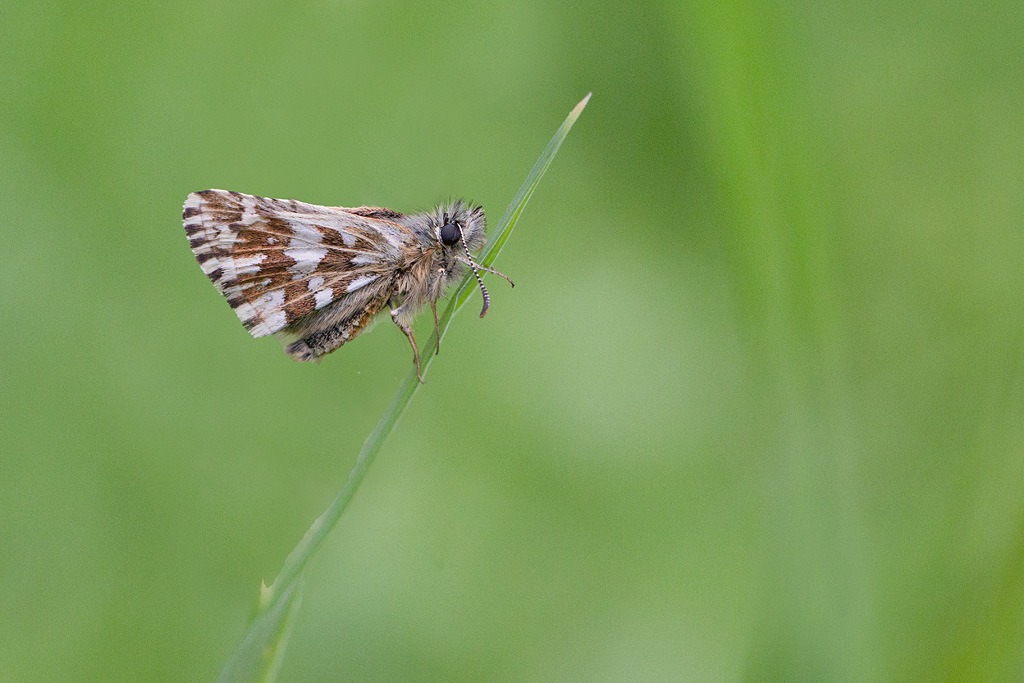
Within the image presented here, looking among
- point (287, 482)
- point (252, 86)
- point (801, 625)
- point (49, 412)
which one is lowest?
point (49, 412)

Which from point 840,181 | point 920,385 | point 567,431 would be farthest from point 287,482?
point 840,181

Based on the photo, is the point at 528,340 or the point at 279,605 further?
the point at 528,340

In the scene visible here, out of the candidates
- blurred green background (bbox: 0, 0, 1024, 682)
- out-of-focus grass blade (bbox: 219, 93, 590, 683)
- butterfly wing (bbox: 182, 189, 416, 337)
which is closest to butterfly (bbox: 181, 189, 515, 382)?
butterfly wing (bbox: 182, 189, 416, 337)

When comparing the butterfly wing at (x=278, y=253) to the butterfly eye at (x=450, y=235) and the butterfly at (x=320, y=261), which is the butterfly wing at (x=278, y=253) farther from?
the butterfly eye at (x=450, y=235)

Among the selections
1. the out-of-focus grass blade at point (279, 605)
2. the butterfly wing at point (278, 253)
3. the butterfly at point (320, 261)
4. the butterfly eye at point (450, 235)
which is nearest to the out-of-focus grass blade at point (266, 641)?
the out-of-focus grass blade at point (279, 605)

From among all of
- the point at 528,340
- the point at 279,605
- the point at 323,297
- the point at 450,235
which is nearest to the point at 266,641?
the point at 279,605

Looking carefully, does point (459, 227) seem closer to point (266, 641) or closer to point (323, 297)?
point (323, 297)

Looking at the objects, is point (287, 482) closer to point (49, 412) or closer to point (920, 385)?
point (49, 412)
